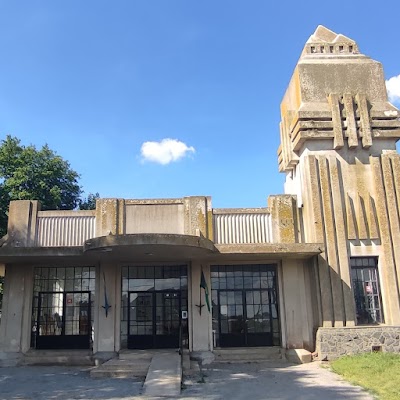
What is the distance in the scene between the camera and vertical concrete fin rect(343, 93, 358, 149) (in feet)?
51.4

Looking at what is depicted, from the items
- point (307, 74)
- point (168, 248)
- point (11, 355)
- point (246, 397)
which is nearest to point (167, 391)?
point (246, 397)

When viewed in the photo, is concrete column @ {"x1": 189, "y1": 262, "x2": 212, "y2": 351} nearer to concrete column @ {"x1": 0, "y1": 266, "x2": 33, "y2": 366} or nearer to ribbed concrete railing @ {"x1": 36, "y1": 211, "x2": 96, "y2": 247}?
ribbed concrete railing @ {"x1": 36, "y1": 211, "x2": 96, "y2": 247}

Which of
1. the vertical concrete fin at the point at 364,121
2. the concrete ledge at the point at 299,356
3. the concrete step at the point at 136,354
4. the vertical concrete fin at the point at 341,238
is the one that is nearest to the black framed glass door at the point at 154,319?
the concrete step at the point at 136,354

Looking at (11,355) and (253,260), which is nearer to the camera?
(11,355)

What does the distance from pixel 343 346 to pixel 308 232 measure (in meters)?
3.79

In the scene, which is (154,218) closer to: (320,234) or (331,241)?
(320,234)

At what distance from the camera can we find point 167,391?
1004cm

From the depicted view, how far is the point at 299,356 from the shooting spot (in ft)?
46.8

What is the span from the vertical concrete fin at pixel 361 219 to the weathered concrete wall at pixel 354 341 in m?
2.98

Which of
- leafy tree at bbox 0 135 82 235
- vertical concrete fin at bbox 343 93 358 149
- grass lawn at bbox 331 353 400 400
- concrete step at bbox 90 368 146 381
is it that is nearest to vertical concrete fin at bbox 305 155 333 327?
vertical concrete fin at bbox 343 93 358 149

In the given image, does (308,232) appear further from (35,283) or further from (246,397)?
(35,283)

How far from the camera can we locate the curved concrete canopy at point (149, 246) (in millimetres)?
12891

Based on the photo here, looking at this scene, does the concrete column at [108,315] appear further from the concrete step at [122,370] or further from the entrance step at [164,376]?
the entrance step at [164,376]

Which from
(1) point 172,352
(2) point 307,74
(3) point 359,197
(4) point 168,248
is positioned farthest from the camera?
(2) point 307,74
